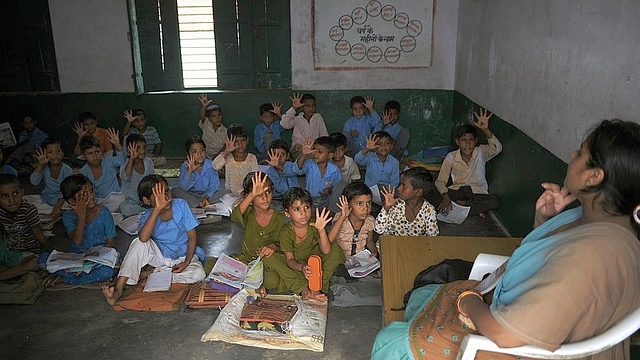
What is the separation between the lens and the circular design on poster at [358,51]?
6488mm

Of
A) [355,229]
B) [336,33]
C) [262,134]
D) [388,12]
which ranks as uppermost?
[388,12]

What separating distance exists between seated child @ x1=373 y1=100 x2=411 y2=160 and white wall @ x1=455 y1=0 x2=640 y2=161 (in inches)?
44.4

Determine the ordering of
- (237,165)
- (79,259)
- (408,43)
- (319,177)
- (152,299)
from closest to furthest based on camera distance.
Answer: (152,299), (79,259), (319,177), (237,165), (408,43)

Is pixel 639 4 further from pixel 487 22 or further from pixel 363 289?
pixel 487 22

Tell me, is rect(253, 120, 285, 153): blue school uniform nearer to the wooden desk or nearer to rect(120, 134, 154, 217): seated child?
rect(120, 134, 154, 217): seated child

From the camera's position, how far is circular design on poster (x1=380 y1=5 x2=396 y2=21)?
250 inches

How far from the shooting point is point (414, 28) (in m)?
6.41

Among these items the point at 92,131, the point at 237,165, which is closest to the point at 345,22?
the point at 237,165

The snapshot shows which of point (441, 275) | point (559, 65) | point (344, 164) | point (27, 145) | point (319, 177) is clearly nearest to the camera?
point (441, 275)

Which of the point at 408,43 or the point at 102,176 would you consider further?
the point at 408,43

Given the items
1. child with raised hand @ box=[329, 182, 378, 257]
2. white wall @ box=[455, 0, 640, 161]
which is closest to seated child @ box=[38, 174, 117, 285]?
child with raised hand @ box=[329, 182, 378, 257]

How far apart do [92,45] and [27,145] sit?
1.47 metres

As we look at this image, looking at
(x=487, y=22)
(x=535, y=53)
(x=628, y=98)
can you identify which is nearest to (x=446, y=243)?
(x=628, y=98)

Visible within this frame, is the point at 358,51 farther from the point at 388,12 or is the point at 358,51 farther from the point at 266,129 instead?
the point at 266,129
